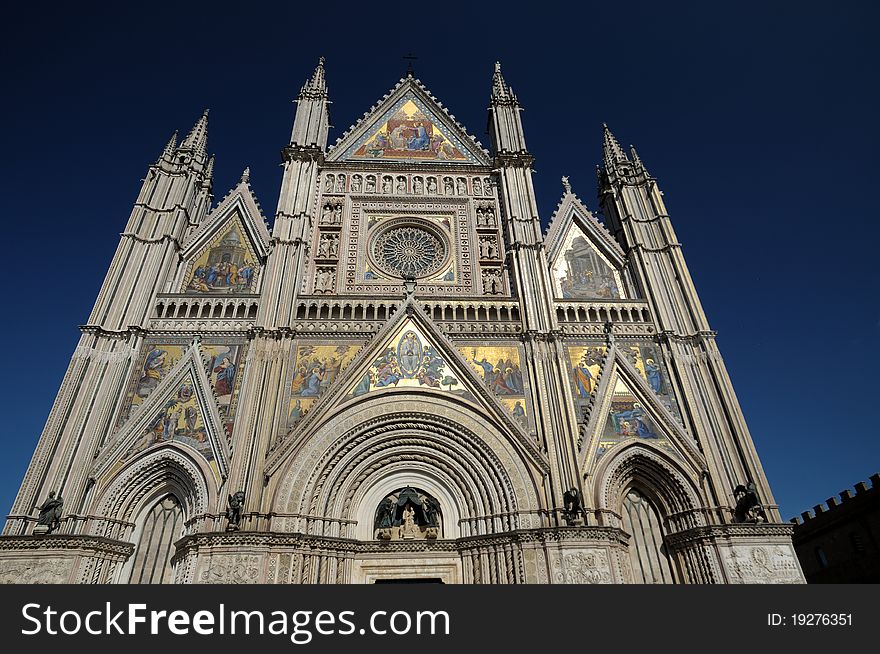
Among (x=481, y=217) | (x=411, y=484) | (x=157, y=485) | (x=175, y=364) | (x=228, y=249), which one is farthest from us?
(x=481, y=217)

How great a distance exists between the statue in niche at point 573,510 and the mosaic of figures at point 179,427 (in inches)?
397

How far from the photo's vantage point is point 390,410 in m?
16.1

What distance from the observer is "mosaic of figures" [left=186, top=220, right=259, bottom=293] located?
18719 millimetres

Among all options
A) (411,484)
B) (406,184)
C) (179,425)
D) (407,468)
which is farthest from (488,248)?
(179,425)

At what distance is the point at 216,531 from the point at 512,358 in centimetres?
1010

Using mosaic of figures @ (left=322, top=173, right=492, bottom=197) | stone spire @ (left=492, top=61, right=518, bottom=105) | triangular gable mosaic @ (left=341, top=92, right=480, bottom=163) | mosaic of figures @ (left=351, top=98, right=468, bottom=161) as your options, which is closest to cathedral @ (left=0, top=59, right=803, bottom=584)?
mosaic of figures @ (left=322, top=173, right=492, bottom=197)

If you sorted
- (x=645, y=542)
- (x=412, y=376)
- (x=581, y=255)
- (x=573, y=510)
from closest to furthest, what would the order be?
(x=573, y=510) < (x=645, y=542) < (x=412, y=376) < (x=581, y=255)

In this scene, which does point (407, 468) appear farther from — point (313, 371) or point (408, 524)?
point (313, 371)

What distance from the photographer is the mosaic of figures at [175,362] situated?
1573 centimetres

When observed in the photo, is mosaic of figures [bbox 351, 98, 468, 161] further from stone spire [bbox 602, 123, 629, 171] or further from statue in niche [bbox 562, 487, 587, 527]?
statue in niche [bbox 562, 487, 587, 527]

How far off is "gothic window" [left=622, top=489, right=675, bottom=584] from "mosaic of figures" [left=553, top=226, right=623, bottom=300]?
729cm

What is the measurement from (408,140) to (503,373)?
12.7m

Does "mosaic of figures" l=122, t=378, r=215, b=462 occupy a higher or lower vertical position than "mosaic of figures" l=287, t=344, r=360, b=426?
lower

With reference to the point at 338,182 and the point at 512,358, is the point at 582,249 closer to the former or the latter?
the point at 512,358
